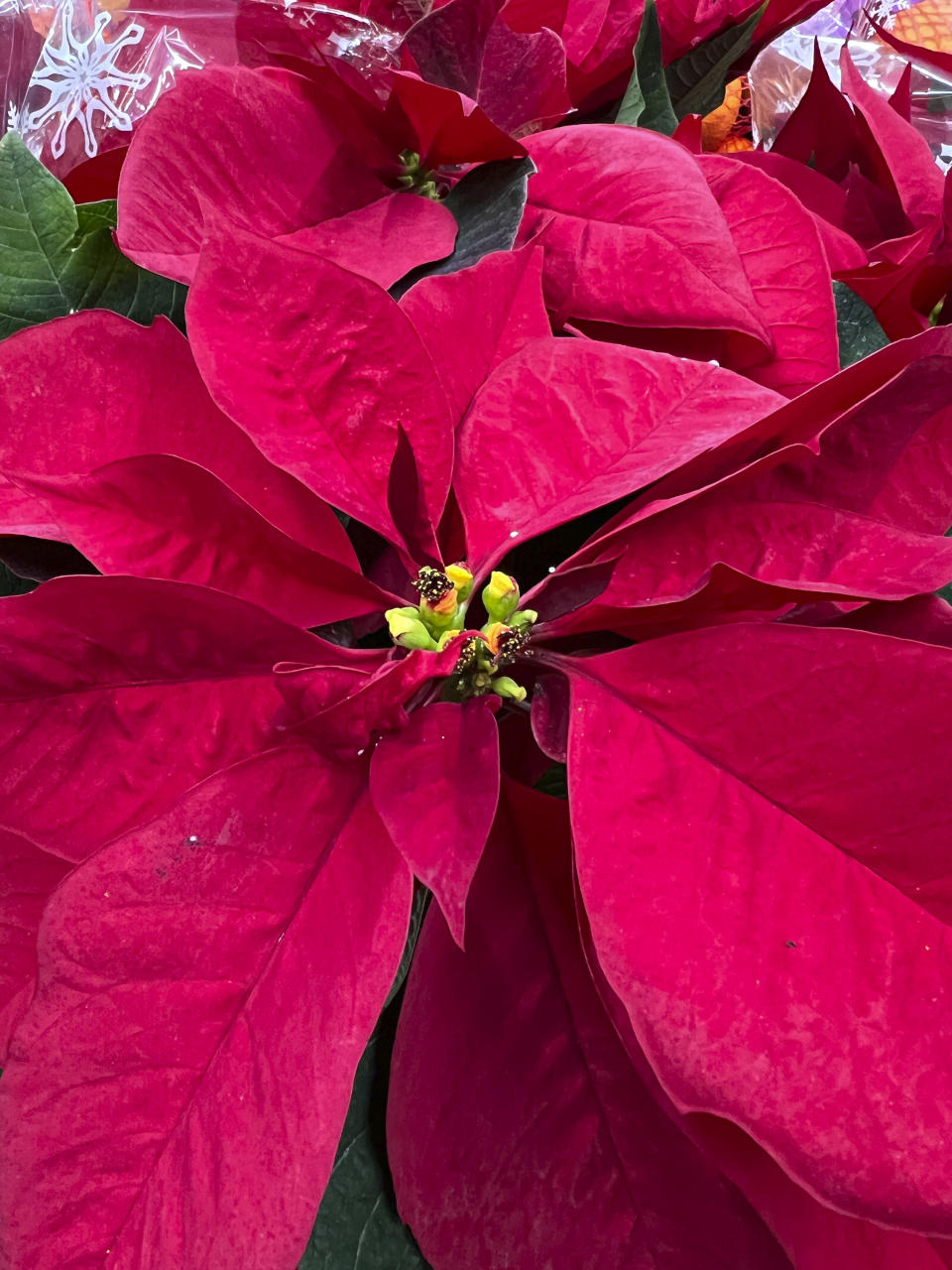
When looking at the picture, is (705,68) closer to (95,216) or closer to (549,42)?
(549,42)

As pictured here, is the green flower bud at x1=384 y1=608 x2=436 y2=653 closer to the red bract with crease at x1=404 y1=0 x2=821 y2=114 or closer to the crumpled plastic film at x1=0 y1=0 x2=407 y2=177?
the red bract with crease at x1=404 y1=0 x2=821 y2=114

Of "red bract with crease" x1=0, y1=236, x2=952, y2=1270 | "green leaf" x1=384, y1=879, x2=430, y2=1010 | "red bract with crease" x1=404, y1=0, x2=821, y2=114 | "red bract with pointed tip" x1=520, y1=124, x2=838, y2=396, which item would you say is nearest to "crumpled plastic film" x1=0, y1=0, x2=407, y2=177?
"red bract with crease" x1=404, y1=0, x2=821, y2=114

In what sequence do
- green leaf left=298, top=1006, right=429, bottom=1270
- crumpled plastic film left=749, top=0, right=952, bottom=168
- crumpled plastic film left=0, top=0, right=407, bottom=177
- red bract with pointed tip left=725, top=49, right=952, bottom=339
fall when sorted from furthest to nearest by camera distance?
crumpled plastic film left=749, top=0, right=952, bottom=168, crumpled plastic film left=0, top=0, right=407, bottom=177, red bract with pointed tip left=725, top=49, right=952, bottom=339, green leaf left=298, top=1006, right=429, bottom=1270

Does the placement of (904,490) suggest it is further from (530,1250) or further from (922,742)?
(530,1250)

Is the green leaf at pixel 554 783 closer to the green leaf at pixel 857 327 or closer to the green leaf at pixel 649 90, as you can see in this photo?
the green leaf at pixel 857 327

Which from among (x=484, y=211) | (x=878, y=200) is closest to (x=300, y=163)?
(x=484, y=211)

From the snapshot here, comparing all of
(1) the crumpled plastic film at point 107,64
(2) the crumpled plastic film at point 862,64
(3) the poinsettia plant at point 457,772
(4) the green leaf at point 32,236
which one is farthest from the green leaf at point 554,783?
(2) the crumpled plastic film at point 862,64
